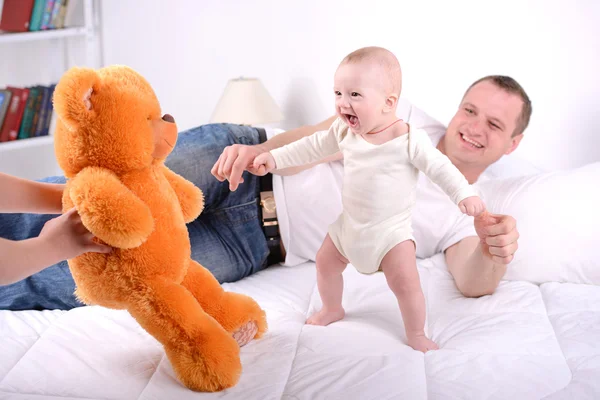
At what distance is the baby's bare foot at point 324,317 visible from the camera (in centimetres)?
163

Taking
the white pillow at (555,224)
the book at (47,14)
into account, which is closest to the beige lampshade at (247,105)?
the book at (47,14)

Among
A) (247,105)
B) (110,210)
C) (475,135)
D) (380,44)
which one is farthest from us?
(247,105)

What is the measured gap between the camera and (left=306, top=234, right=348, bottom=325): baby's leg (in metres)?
1.55

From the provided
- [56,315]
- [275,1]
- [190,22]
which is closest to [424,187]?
[56,315]

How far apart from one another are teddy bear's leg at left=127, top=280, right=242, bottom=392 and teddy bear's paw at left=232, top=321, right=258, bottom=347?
0.45ft

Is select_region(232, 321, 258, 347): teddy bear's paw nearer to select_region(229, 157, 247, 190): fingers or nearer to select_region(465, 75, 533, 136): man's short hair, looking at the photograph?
select_region(229, 157, 247, 190): fingers

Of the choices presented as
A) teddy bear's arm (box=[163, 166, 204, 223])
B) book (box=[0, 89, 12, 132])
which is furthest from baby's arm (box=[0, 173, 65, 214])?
book (box=[0, 89, 12, 132])

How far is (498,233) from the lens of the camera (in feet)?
4.82

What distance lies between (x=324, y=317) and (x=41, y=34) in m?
2.27

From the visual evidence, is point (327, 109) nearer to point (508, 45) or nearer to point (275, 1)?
point (275, 1)

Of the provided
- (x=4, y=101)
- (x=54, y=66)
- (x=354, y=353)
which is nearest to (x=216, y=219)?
(x=354, y=353)

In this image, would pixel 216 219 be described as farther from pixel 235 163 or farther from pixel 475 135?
pixel 475 135

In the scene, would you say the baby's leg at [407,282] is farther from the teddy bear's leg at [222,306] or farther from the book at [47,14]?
the book at [47,14]

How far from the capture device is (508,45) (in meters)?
2.60
